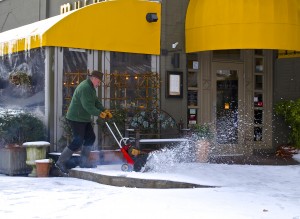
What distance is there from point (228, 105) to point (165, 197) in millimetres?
5763

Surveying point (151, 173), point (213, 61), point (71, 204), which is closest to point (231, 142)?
point (213, 61)

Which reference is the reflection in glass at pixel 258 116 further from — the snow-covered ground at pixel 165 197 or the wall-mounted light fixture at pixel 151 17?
the wall-mounted light fixture at pixel 151 17

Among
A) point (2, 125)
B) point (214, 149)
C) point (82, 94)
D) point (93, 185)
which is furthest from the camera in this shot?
point (214, 149)

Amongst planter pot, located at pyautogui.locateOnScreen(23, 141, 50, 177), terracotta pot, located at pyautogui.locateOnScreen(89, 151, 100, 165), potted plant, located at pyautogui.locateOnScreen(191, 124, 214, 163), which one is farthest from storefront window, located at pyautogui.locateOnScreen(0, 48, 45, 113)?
potted plant, located at pyautogui.locateOnScreen(191, 124, 214, 163)

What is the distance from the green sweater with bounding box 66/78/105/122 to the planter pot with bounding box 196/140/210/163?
246cm

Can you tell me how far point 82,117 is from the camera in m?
9.41

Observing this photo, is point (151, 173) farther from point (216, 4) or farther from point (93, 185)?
point (216, 4)

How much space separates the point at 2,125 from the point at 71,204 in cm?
364

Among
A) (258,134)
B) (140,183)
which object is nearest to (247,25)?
(258,134)

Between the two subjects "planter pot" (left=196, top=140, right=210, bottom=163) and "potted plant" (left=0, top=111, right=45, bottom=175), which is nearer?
"potted plant" (left=0, top=111, right=45, bottom=175)

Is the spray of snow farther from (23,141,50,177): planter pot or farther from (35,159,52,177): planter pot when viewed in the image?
(23,141,50,177): planter pot

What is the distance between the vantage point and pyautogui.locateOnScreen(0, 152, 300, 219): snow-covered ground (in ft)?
20.9

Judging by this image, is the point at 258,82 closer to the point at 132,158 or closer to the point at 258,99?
the point at 258,99

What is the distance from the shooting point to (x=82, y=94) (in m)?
9.20
